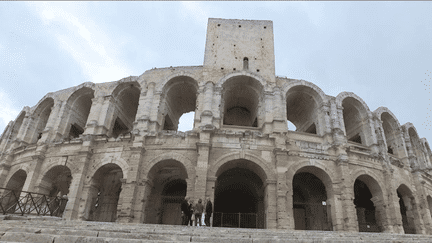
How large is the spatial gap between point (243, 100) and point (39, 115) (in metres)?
14.0

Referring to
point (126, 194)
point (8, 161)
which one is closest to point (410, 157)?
point (126, 194)

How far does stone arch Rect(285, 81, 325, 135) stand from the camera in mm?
16078

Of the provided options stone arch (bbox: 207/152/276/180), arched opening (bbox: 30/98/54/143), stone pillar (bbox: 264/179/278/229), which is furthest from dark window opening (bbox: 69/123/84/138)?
stone pillar (bbox: 264/179/278/229)

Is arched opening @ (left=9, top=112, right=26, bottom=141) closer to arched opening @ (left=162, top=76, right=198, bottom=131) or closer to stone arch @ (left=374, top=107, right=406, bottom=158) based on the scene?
arched opening @ (left=162, top=76, right=198, bottom=131)

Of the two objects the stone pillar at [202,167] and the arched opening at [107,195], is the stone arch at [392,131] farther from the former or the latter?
the arched opening at [107,195]

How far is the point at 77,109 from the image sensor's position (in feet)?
58.8

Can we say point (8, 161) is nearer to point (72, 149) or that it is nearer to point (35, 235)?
point (72, 149)

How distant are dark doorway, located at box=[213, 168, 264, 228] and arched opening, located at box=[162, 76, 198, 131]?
5.10 metres

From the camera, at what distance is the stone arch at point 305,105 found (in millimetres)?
16078

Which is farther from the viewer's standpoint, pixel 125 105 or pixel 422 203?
pixel 125 105

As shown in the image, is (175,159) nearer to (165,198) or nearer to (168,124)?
(165,198)

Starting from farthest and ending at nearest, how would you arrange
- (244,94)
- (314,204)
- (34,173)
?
(244,94)
(34,173)
(314,204)

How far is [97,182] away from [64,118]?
5.36m

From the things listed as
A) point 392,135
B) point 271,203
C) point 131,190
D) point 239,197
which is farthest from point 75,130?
point 392,135
